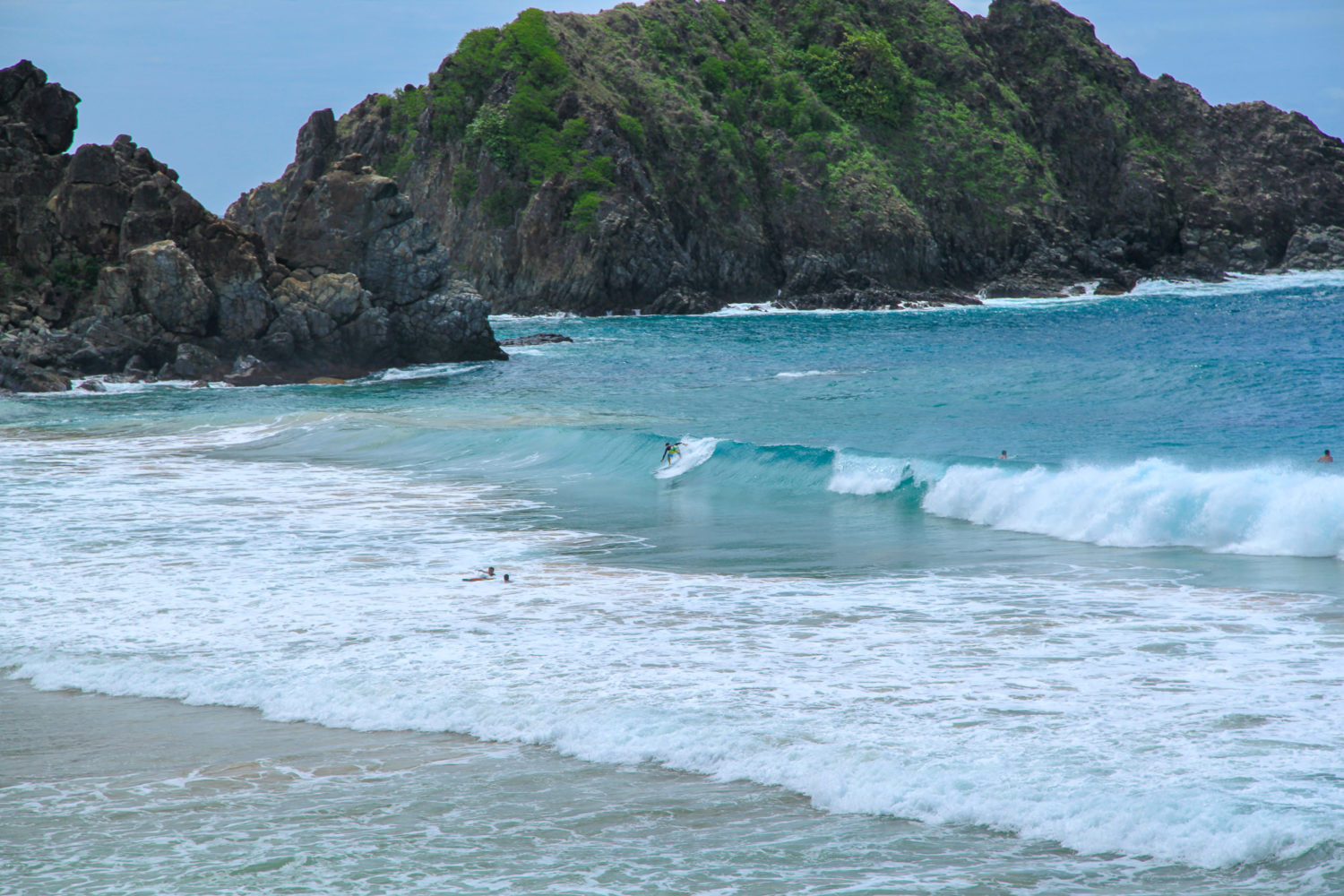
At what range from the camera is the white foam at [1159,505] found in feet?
43.9

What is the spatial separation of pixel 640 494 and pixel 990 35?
→ 114m

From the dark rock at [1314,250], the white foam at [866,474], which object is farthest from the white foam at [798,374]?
the dark rock at [1314,250]

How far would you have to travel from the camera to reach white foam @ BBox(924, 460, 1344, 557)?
13.4m

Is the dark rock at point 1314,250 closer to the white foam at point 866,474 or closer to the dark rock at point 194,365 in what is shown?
the dark rock at point 194,365

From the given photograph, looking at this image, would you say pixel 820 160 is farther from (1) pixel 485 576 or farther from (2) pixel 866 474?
(1) pixel 485 576

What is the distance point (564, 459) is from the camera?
22.3 m

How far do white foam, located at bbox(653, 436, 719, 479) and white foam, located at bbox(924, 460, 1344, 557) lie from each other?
5096 millimetres

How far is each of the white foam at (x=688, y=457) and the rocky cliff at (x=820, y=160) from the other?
6296 cm

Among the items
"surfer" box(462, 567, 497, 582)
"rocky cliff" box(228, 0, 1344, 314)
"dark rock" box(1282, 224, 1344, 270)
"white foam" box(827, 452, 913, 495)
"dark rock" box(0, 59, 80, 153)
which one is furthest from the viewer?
"dark rock" box(1282, 224, 1344, 270)

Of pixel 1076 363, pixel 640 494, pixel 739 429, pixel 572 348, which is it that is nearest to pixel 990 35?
pixel 572 348

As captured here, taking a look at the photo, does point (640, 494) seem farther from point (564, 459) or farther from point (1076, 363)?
point (1076, 363)

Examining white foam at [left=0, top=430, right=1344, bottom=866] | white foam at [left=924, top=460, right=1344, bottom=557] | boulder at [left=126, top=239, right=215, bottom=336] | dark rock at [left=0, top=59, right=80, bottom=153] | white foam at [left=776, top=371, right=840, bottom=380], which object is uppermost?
dark rock at [left=0, top=59, right=80, bottom=153]

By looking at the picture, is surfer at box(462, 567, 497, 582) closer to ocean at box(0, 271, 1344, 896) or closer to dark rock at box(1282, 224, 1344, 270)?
ocean at box(0, 271, 1344, 896)

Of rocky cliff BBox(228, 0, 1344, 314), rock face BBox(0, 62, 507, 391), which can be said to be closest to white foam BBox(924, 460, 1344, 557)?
rock face BBox(0, 62, 507, 391)
